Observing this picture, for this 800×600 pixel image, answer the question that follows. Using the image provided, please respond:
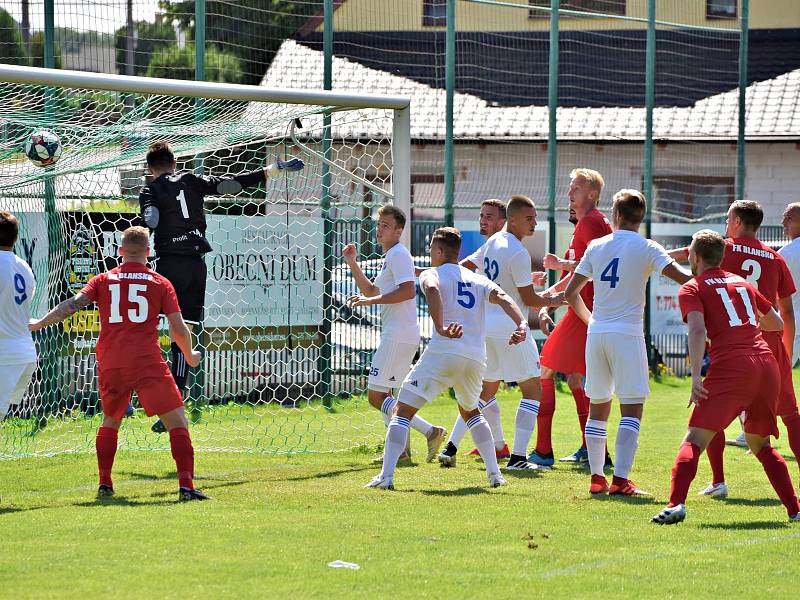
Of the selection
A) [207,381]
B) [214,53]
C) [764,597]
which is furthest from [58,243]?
[764,597]

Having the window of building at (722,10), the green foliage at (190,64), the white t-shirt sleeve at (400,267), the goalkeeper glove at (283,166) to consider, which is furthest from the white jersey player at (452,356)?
the window of building at (722,10)

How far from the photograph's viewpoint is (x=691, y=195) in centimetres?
2189

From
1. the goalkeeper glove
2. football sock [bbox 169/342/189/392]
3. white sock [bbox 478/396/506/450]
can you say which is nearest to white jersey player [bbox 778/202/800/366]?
white sock [bbox 478/396/506/450]

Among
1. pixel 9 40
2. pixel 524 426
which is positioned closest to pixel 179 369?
pixel 524 426

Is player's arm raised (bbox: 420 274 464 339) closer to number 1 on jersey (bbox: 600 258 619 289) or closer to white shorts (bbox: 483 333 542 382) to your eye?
number 1 on jersey (bbox: 600 258 619 289)

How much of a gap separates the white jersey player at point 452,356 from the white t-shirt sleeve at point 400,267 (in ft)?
2.61

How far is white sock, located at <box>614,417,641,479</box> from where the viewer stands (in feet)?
28.0

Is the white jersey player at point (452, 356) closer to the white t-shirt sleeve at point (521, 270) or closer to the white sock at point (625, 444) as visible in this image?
the white sock at point (625, 444)

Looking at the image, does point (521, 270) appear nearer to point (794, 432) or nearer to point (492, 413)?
point (492, 413)

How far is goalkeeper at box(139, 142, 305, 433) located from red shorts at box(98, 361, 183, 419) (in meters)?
2.14

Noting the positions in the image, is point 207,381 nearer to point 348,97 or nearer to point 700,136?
point 348,97

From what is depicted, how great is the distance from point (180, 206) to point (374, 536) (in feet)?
14.5

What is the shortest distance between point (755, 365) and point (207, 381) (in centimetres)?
699

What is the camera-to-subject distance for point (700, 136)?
21422 mm
